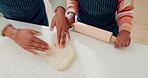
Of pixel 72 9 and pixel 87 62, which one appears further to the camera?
pixel 72 9

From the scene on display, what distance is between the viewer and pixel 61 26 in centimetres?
64

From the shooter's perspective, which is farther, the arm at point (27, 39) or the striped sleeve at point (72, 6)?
the striped sleeve at point (72, 6)

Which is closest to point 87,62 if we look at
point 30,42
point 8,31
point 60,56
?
point 60,56

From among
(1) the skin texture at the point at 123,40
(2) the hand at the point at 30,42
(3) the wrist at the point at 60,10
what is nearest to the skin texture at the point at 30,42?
(2) the hand at the point at 30,42

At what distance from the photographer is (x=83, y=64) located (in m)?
0.55

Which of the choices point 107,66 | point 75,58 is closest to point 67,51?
point 75,58

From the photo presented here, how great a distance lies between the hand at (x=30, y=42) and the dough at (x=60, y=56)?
1.2 inches

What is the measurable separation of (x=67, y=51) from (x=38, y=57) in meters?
0.11

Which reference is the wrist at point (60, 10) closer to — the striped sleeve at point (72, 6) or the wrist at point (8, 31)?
the striped sleeve at point (72, 6)

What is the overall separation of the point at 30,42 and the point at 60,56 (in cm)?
12

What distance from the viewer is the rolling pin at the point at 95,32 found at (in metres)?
0.59

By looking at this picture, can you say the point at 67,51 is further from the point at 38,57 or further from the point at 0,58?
the point at 0,58

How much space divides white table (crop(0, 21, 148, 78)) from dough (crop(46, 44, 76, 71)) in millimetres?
15

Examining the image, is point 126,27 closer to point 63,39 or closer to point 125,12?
point 125,12
